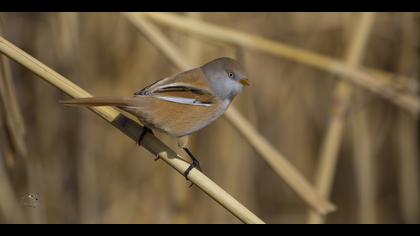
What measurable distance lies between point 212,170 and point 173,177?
305mm

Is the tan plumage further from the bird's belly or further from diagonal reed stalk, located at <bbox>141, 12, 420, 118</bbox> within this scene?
diagonal reed stalk, located at <bbox>141, 12, 420, 118</bbox>

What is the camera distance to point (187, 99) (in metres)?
1.70

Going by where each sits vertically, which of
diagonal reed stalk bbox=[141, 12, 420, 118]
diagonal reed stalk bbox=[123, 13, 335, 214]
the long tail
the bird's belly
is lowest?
the long tail

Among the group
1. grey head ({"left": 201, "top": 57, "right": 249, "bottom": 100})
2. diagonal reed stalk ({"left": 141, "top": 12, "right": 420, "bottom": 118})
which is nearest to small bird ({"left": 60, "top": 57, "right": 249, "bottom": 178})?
grey head ({"left": 201, "top": 57, "right": 249, "bottom": 100})

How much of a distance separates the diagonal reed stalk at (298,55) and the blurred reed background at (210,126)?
0.04 ft

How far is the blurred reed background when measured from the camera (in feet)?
7.95

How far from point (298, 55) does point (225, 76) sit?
0.61m

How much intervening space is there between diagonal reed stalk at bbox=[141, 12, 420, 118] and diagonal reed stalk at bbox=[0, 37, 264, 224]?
76 cm

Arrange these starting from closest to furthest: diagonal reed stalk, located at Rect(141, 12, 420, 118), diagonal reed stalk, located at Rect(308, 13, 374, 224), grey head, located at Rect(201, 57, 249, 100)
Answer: grey head, located at Rect(201, 57, 249, 100)
diagonal reed stalk, located at Rect(141, 12, 420, 118)
diagonal reed stalk, located at Rect(308, 13, 374, 224)

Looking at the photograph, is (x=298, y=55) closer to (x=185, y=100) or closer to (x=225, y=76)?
(x=225, y=76)

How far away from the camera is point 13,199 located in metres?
2.25

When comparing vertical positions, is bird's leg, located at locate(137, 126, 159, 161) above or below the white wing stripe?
below

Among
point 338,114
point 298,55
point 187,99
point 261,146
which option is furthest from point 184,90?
point 338,114
